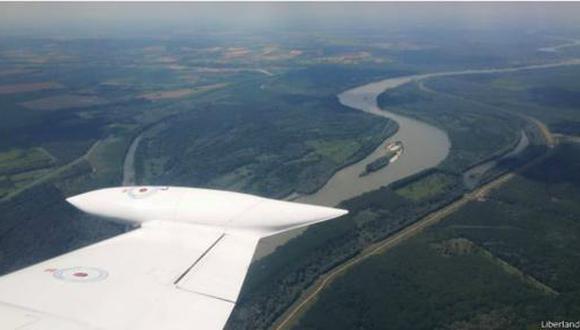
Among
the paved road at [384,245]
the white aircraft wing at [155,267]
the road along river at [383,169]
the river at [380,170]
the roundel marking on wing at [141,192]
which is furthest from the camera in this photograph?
the river at [380,170]

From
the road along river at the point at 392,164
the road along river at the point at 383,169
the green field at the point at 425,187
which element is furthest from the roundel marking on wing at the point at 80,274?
the green field at the point at 425,187

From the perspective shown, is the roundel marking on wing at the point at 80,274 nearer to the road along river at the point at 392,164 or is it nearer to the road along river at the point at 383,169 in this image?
the road along river at the point at 383,169

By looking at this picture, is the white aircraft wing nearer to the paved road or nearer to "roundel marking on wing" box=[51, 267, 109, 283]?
"roundel marking on wing" box=[51, 267, 109, 283]

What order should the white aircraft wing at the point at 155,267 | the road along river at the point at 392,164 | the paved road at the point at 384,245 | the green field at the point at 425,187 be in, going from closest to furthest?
the white aircraft wing at the point at 155,267 < the paved road at the point at 384,245 < the green field at the point at 425,187 < the road along river at the point at 392,164

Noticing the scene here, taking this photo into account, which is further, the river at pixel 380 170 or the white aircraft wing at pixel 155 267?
the river at pixel 380 170

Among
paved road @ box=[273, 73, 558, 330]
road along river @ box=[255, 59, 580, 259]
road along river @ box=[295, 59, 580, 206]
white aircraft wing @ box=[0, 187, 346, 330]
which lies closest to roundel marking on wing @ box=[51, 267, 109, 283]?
white aircraft wing @ box=[0, 187, 346, 330]
